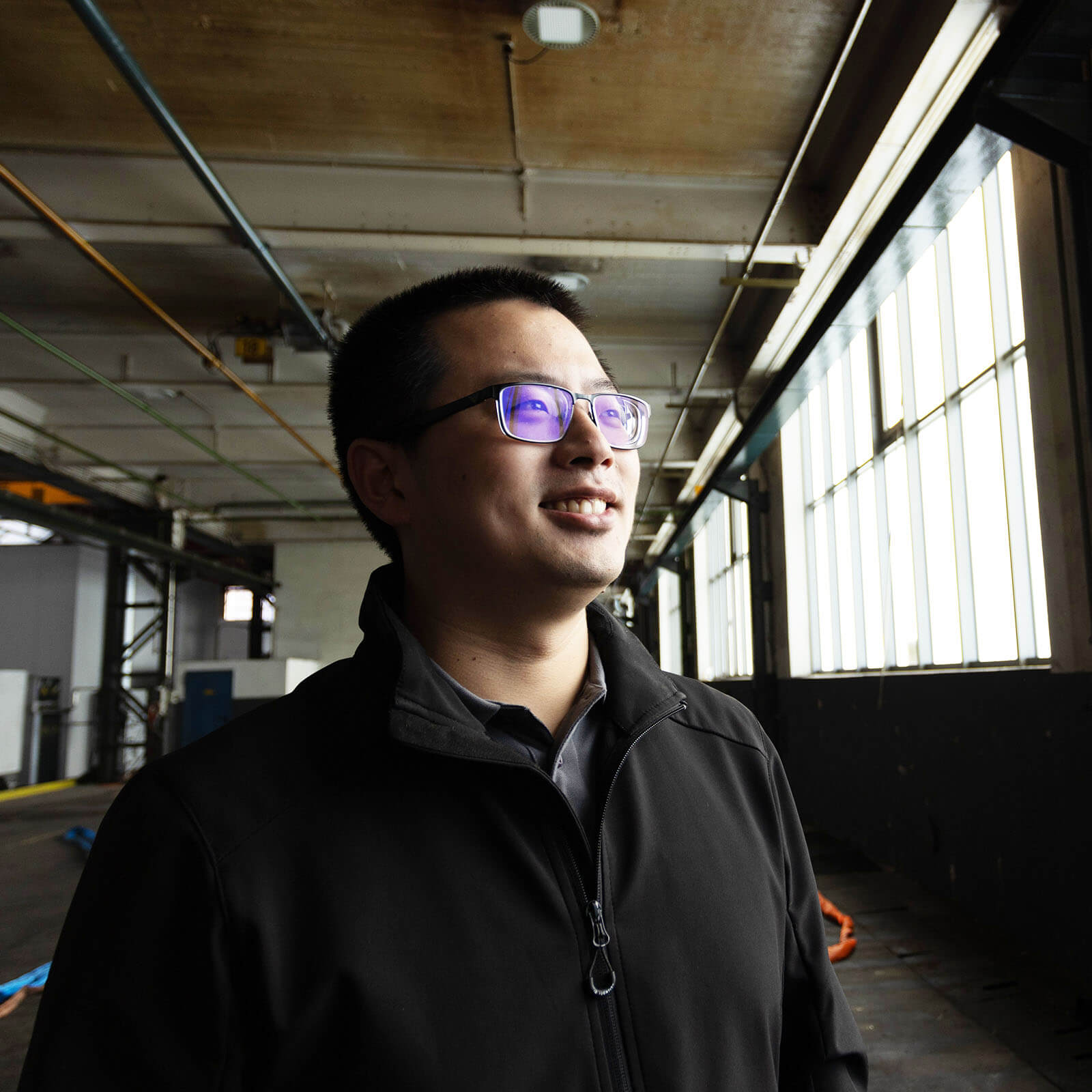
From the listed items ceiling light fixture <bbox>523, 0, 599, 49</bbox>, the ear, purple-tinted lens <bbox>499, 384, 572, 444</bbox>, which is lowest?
the ear

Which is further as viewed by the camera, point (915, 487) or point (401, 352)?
point (915, 487)

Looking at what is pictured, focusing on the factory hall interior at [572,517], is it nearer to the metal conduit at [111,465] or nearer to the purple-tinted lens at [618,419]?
the purple-tinted lens at [618,419]

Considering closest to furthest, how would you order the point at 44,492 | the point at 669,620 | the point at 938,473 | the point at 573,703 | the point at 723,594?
1. the point at 573,703
2. the point at 938,473
3. the point at 44,492
4. the point at 723,594
5. the point at 669,620

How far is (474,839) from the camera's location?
939mm

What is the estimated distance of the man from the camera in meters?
0.83

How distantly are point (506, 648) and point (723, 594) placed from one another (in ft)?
40.3

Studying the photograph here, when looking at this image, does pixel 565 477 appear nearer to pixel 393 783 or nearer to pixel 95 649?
pixel 393 783

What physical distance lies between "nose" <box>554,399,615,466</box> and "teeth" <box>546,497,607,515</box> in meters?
0.05

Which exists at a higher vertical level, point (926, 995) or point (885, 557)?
point (885, 557)

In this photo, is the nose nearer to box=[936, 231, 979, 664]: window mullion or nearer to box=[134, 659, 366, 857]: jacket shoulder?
box=[134, 659, 366, 857]: jacket shoulder

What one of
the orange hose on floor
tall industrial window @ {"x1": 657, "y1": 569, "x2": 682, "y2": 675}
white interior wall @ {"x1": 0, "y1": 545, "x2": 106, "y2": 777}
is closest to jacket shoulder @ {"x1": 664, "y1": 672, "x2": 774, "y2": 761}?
the orange hose on floor

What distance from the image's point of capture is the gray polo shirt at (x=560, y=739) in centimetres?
106

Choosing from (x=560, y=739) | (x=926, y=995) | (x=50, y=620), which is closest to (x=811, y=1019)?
(x=560, y=739)

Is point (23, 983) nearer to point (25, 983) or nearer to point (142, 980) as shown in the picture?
point (25, 983)
